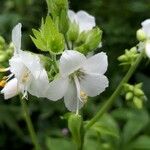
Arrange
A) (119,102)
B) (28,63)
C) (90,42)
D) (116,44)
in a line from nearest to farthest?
(28,63) < (90,42) < (119,102) < (116,44)

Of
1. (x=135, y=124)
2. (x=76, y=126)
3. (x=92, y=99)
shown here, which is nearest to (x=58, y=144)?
(x=135, y=124)

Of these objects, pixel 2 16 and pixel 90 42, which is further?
pixel 2 16

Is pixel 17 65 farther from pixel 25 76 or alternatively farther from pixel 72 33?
pixel 72 33

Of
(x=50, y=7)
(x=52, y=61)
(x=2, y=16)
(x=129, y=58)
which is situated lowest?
(x=2, y=16)

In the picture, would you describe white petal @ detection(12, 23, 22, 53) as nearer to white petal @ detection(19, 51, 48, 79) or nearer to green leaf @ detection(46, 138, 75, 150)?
white petal @ detection(19, 51, 48, 79)

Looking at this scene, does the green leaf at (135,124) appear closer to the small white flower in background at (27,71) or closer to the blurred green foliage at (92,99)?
the blurred green foliage at (92,99)

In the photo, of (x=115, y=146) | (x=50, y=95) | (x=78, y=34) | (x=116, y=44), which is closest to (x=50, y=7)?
(x=78, y=34)

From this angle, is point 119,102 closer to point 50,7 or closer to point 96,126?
point 96,126
